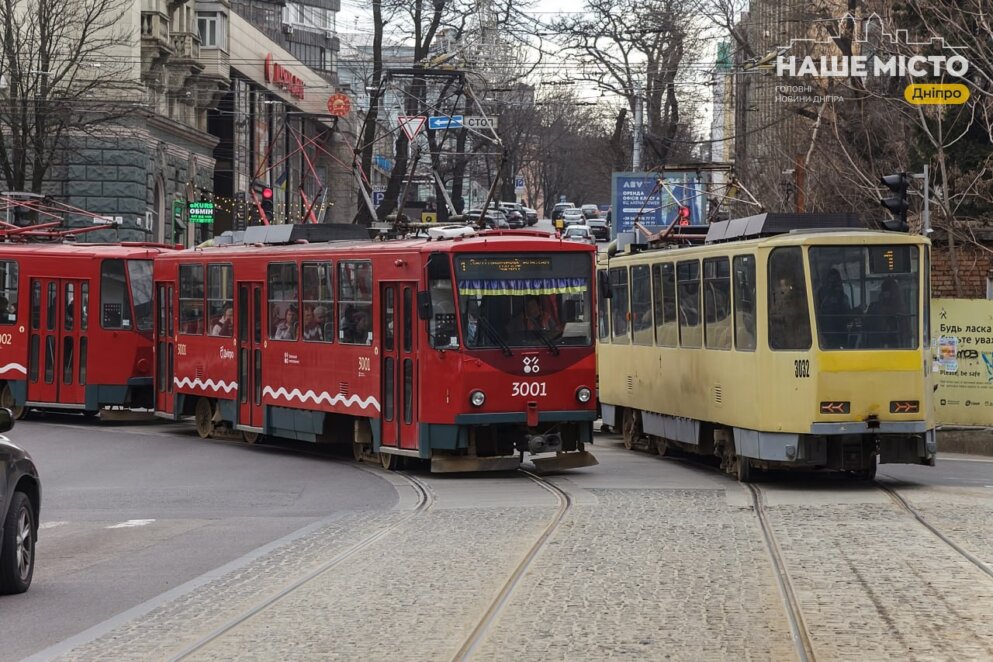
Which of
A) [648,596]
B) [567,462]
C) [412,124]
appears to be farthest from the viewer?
[412,124]

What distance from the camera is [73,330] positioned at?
28891 mm

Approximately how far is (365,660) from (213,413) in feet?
58.9

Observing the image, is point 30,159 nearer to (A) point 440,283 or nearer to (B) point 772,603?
(A) point 440,283

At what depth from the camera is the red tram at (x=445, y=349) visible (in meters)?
19.2

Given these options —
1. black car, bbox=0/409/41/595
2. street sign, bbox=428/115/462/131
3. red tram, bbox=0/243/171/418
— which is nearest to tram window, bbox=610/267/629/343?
red tram, bbox=0/243/171/418

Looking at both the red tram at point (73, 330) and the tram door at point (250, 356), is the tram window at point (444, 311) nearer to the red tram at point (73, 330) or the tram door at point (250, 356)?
the tram door at point (250, 356)

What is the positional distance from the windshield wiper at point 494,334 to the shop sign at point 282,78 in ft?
160

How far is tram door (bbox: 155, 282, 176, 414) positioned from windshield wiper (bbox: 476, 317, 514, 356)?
30.0 ft

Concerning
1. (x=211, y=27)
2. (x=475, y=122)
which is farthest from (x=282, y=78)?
(x=475, y=122)

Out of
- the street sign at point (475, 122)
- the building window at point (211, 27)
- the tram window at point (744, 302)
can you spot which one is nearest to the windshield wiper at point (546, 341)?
→ the tram window at point (744, 302)

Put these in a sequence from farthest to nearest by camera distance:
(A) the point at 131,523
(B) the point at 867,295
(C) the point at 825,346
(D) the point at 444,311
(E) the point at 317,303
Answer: (E) the point at 317,303 < (D) the point at 444,311 < (B) the point at 867,295 < (C) the point at 825,346 < (A) the point at 131,523

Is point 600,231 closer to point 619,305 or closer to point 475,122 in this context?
point 475,122

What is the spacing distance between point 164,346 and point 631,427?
8.23m

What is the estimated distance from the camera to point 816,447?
17.5 meters
